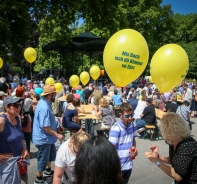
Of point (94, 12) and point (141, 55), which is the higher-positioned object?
point (94, 12)

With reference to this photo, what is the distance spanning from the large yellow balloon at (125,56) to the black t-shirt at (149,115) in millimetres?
3759

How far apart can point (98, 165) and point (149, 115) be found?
6849 millimetres

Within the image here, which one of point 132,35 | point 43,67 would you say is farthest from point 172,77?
point 43,67

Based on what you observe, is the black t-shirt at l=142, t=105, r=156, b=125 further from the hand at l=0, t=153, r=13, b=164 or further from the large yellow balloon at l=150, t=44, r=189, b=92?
the hand at l=0, t=153, r=13, b=164

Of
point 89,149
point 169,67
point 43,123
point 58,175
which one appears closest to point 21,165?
point 58,175

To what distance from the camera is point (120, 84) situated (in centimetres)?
459

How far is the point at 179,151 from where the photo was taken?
8.05ft

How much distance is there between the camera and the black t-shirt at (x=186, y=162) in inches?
92.4

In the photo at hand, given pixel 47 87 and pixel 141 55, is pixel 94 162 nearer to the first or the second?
pixel 47 87

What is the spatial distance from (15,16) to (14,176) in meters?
14.2

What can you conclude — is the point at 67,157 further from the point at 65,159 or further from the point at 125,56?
the point at 125,56

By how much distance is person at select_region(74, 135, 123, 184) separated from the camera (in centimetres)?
146

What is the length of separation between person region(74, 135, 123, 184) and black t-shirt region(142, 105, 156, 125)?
22.0ft

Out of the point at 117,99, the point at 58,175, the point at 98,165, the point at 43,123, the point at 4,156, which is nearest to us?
the point at 98,165
